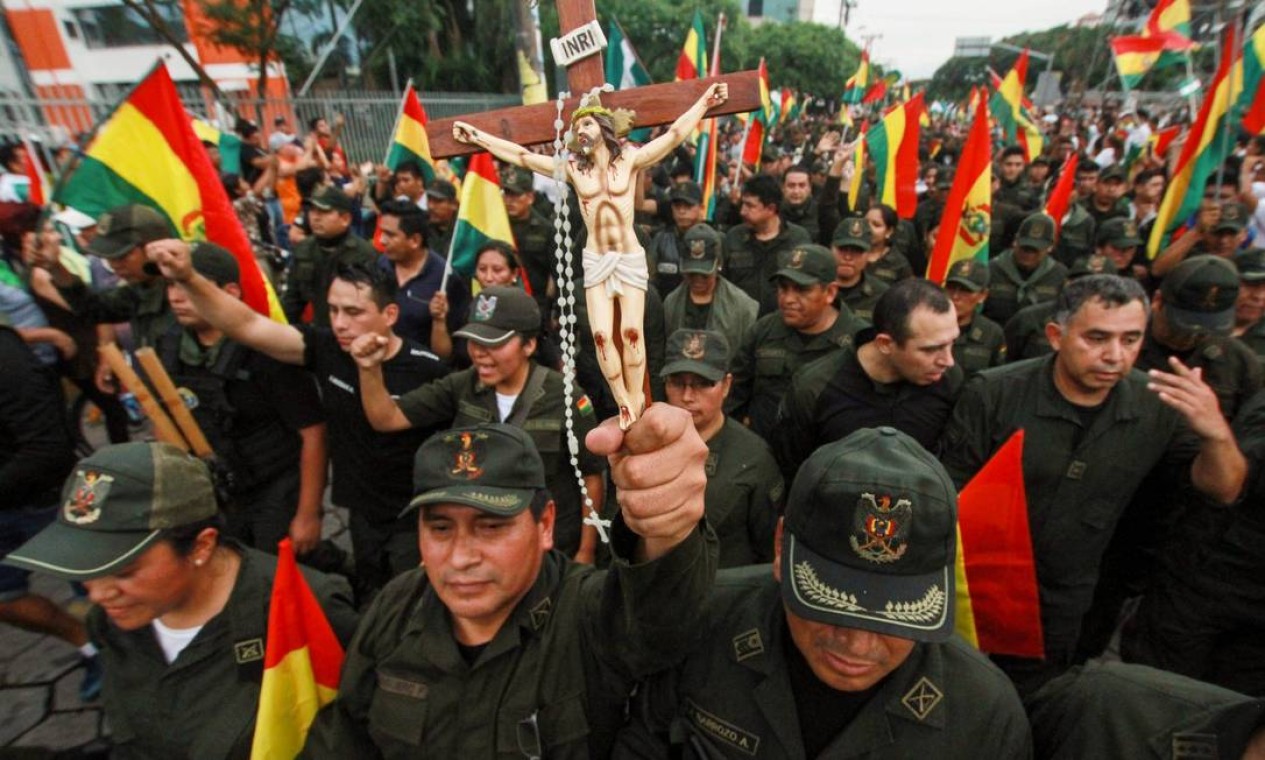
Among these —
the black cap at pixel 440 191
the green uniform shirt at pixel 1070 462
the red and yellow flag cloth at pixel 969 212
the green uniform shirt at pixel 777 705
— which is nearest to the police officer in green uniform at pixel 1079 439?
the green uniform shirt at pixel 1070 462

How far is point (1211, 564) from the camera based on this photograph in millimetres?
2621

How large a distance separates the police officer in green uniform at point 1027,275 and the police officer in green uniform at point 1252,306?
5.17ft

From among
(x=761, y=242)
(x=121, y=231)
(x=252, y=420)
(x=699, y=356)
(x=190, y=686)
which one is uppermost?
(x=121, y=231)

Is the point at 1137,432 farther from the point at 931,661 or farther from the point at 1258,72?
the point at 1258,72

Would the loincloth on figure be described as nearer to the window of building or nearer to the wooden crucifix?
the wooden crucifix

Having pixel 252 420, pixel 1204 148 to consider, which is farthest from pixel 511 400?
pixel 1204 148

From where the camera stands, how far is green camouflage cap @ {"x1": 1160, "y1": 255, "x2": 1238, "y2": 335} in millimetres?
3090

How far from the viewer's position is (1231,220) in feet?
15.8

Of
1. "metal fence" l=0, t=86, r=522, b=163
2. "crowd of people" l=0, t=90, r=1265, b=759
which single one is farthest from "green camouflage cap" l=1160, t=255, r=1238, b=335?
"metal fence" l=0, t=86, r=522, b=163

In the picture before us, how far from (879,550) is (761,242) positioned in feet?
15.3

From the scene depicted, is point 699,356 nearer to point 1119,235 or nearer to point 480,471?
point 480,471

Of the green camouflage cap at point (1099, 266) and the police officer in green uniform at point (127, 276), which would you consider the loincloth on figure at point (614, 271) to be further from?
the green camouflage cap at point (1099, 266)

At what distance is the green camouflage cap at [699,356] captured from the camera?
107 inches

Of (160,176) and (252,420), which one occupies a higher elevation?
(160,176)
